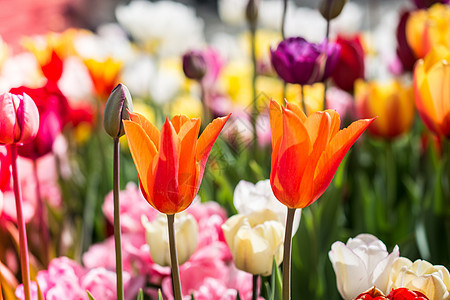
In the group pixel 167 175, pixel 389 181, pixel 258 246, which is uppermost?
pixel 167 175

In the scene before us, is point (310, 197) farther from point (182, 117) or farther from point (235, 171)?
point (235, 171)

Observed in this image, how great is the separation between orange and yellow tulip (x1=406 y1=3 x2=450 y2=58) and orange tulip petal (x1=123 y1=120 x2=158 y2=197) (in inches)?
25.1

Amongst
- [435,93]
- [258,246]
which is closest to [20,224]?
[258,246]

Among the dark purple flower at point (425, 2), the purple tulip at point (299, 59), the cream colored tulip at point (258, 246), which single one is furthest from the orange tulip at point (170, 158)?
the dark purple flower at point (425, 2)

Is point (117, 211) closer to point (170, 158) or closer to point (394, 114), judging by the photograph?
point (170, 158)

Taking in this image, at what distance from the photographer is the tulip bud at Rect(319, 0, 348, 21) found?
0.63m

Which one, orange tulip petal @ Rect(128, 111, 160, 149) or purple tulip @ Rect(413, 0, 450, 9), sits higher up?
purple tulip @ Rect(413, 0, 450, 9)

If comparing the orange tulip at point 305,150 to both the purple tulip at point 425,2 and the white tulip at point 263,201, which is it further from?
the purple tulip at point 425,2

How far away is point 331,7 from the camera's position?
0.63 metres

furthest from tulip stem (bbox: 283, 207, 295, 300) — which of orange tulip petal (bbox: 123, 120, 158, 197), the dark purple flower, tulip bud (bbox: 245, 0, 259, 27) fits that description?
the dark purple flower

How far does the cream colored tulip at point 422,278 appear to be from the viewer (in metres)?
0.43

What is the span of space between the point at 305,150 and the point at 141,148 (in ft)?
0.36

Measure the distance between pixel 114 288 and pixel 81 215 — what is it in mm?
512

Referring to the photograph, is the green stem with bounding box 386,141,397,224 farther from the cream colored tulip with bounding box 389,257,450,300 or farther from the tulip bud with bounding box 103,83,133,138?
the tulip bud with bounding box 103,83,133,138
